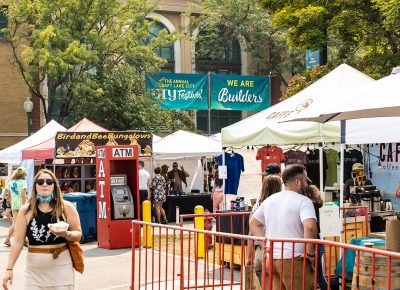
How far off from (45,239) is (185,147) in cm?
1750

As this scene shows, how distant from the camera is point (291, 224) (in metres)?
7.54

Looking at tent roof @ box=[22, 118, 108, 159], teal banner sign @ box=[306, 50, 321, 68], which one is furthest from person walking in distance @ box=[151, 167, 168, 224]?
teal banner sign @ box=[306, 50, 321, 68]

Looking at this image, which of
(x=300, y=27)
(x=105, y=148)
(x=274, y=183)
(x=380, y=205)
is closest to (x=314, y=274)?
(x=274, y=183)

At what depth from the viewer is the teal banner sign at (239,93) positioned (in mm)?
41062

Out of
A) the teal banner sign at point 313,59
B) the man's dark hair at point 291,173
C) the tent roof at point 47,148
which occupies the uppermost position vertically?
the teal banner sign at point 313,59

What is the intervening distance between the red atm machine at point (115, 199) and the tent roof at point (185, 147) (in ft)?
20.9

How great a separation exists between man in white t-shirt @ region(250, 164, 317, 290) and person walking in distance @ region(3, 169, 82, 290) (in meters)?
1.75

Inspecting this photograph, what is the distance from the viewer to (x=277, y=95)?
166ft

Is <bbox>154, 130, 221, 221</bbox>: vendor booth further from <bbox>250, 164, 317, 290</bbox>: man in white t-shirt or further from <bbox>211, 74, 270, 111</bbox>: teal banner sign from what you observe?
<bbox>250, 164, 317, 290</bbox>: man in white t-shirt

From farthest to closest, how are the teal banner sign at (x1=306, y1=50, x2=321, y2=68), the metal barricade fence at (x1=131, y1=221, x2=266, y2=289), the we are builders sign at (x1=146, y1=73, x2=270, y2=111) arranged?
the we are builders sign at (x1=146, y1=73, x2=270, y2=111) < the teal banner sign at (x1=306, y1=50, x2=321, y2=68) < the metal barricade fence at (x1=131, y1=221, x2=266, y2=289)

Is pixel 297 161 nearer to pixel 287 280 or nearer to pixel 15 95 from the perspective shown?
pixel 287 280

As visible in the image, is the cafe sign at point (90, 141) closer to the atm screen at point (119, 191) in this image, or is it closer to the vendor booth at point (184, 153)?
the atm screen at point (119, 191)

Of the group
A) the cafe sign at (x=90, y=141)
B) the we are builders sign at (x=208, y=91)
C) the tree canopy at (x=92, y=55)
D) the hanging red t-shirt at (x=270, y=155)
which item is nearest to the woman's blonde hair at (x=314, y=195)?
the hanging red t-shirt at (x=270, y=155)

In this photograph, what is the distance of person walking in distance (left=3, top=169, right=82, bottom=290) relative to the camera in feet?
24.1
